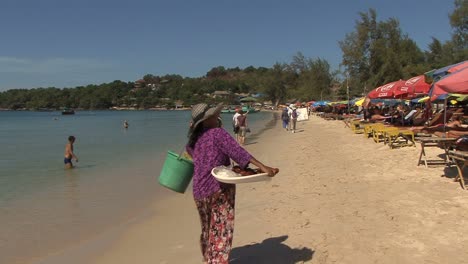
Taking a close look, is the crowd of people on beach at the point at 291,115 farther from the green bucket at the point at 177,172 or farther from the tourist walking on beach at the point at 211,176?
the tourist walking on beach at the point at 211,176

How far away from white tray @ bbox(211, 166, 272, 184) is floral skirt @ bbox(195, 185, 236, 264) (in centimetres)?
15

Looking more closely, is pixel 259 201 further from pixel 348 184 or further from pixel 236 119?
pixel 236 119

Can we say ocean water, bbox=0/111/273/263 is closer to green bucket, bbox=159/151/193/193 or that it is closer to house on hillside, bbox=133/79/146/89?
green bucket, bbox=159/151/193/193

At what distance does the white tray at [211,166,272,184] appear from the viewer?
10.4 feet

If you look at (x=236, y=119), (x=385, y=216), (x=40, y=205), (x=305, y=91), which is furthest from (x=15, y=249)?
(x=305, y=91)

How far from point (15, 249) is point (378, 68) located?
43.7 m

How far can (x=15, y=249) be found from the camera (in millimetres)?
5617

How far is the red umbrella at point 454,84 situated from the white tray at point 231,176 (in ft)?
14.3

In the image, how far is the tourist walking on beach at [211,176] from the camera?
329 cm

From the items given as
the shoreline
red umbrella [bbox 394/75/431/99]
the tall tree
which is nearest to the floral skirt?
the shoreline

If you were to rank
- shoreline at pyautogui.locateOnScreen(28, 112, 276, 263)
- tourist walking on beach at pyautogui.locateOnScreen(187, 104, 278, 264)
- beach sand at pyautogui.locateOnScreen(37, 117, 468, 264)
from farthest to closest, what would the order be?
1. shoreline at pyautogui.locateOnScreen(28, 112, 276, 263)
2. beach sand at pyautogui.locateOnScreen(37, 117, 468, 264)
3. tourist walking on beach at pyautogui.locateOnScreen(187, 104, 278, 264)


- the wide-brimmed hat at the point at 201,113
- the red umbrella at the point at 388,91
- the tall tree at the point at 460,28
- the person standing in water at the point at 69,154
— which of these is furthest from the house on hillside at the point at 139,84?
the wide-brimmed hat at the point at 201,113

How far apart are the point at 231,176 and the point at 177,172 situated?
63cm

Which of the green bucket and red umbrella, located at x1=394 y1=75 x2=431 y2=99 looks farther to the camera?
red umbrella, located at x1=394 y1=75 x2=431 y2=99
